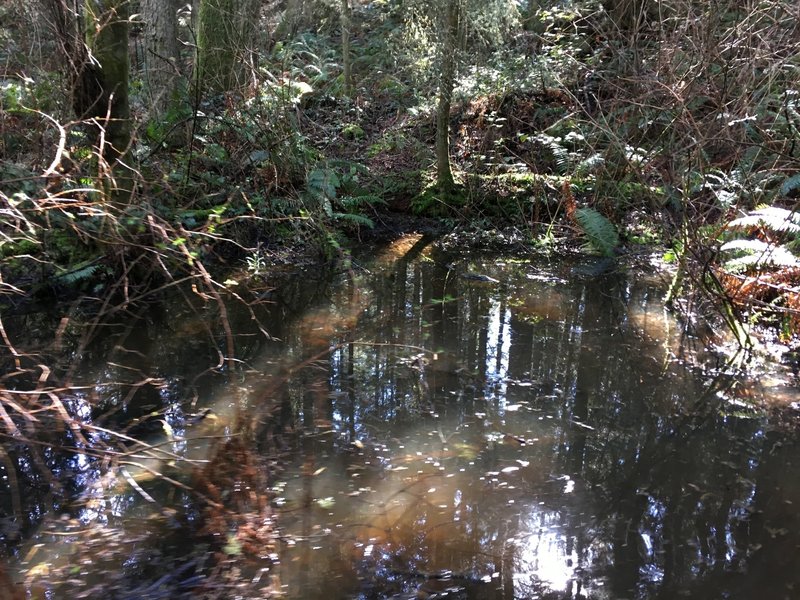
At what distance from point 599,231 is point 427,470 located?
6313 mm

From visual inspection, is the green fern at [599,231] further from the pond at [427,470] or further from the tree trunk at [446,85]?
the pond at [427,470]

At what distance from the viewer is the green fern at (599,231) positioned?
29.8 feet

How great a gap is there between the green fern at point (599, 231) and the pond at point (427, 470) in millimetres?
2714

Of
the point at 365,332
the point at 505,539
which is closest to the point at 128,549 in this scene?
the point at 505,539

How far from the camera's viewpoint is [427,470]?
152 inches

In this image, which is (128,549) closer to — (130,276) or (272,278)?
(130,276)

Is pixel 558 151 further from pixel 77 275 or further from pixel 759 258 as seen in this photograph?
pixel 77 275

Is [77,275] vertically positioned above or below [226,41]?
below

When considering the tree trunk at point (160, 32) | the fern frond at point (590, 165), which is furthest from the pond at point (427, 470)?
the tree trunk at point (160, 32)

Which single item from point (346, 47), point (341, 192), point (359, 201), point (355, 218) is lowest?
point (355, 218)

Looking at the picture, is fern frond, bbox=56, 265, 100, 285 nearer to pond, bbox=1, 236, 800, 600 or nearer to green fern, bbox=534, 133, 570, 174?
pond, bbox=1, 236, 800, 600

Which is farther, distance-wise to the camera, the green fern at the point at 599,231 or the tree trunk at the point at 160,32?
the tree trunk at the point at 160,32

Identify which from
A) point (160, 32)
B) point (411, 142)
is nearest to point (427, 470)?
point (411, 142)

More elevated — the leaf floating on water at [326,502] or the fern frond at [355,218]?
the fern frond at [355,218]
